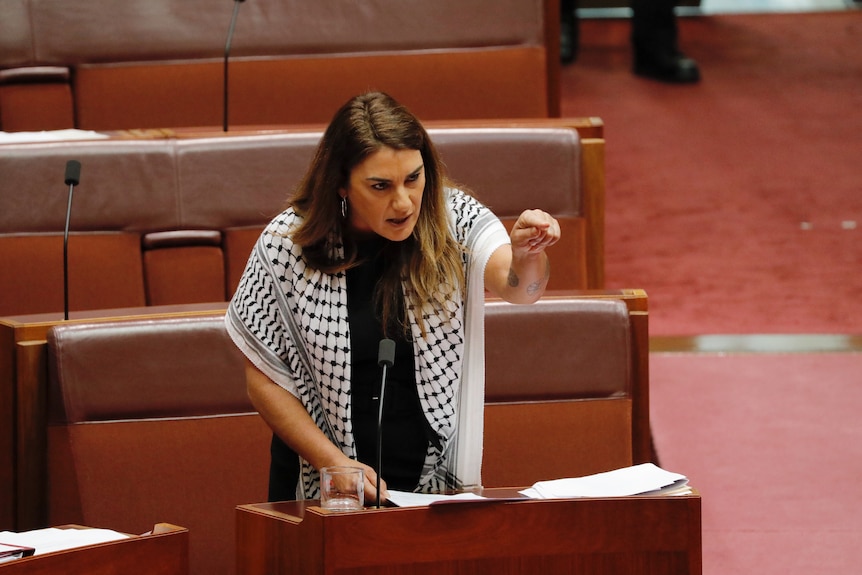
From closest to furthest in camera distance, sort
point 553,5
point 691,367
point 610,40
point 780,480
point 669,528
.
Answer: point 669,528 → point 780,480 → point 691,367 → point 553,5 → point 610,40

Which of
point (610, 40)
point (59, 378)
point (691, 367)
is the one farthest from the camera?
point (610, 40)

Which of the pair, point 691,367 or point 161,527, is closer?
point 161,527

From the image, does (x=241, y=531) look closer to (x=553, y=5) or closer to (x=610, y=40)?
(x=553, y=5)

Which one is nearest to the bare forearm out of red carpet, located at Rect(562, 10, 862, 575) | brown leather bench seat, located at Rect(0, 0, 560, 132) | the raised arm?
the raised arm

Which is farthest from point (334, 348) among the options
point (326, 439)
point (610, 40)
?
point (610, 40)

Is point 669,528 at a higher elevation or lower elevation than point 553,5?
lower

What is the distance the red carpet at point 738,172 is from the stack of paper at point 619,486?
66cm

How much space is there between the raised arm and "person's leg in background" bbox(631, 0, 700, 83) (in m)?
1.28

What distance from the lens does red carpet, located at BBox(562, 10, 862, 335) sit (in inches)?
49.7

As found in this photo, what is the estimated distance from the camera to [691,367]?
1100mm

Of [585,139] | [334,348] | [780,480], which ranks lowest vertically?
[780,480]

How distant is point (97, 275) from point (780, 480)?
0.52 meters

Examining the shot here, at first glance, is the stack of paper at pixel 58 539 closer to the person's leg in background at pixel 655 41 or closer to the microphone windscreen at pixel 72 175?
the microphone windscreen at pixel 72 175

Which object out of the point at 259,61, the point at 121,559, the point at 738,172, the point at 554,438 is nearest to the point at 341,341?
the point at 121,559
